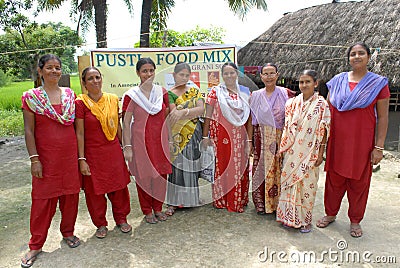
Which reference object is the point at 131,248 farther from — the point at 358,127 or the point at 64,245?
the point at 358,127

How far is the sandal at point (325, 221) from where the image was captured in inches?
123

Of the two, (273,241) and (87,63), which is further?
(87,63)

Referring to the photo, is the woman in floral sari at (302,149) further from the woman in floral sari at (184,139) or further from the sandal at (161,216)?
the sandal at (161,216)

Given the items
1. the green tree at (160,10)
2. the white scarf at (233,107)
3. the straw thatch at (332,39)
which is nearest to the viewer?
the white scarf at (233,107)

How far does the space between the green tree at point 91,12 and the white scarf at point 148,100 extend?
4.03 meters

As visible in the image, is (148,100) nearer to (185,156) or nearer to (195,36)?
(185,156)

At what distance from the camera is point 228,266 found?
250cm

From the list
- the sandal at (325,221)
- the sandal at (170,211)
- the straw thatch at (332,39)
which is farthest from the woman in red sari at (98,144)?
the straw thatch at (332,39)

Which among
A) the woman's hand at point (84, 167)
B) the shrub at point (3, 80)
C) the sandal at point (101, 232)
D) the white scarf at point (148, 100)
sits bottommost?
the sandal at point (101, 232)

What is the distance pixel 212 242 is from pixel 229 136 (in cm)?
108

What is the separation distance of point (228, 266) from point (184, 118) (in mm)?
1446

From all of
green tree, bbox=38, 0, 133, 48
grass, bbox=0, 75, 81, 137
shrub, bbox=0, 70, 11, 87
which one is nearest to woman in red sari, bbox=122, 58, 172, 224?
green tree, bbox=38, 0, 133, 48

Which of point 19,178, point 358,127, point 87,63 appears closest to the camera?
point 358,127

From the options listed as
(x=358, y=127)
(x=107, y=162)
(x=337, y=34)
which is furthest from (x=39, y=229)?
(x=337, y=34)
